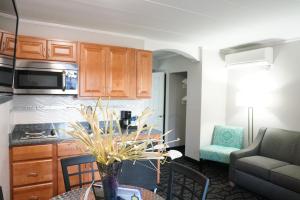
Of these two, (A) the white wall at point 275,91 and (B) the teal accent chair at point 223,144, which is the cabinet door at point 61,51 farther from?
(A) the white wall at point 275,91

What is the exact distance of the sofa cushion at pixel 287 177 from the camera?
2697 mm

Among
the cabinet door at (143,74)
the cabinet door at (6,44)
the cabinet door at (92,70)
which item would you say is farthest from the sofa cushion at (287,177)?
the cabinet door at (6,44)

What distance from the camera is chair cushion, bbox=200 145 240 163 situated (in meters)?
3.78

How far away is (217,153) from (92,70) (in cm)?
254

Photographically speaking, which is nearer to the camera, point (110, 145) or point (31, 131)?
point (110, 145)

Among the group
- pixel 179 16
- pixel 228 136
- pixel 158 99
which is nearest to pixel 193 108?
pixel 228 136

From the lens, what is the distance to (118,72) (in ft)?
10.8

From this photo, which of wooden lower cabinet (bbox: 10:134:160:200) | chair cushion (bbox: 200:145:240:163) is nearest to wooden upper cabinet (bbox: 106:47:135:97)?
wooden lower cabinet (bbox: 10:134:160:200)

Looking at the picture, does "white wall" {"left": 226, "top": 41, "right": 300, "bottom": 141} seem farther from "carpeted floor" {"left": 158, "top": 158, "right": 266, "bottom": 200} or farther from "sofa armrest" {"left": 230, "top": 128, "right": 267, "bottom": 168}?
"carpeted floor" {"left": 158, "top": 158, "right": 266, "bottom": 200}

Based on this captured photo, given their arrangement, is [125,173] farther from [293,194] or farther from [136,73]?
[293,194]

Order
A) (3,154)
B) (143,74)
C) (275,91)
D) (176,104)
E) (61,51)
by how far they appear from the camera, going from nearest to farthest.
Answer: (3,154), (61,51), (143,74), (275,91), (176,104)

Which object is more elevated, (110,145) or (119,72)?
(119,72)

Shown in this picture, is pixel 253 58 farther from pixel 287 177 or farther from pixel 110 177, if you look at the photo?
pixel 110 177

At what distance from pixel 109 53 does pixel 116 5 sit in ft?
3.04
